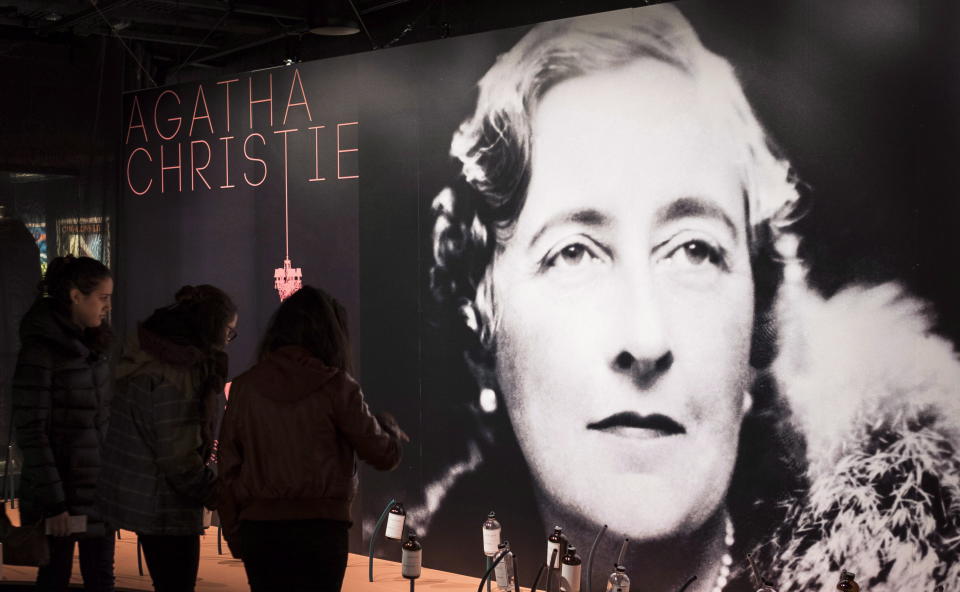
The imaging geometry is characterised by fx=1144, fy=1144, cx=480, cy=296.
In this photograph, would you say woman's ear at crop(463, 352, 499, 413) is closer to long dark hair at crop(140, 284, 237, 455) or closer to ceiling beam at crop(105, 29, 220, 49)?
long dark hair at crop(140, 284, 237, 455)

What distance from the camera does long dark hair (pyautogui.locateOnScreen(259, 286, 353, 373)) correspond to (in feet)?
9.70

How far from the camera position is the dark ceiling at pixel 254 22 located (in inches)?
292

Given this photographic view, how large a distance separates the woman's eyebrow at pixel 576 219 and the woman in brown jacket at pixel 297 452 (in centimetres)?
218

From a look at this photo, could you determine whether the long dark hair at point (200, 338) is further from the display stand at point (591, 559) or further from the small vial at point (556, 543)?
the display stand at point (591, 559)

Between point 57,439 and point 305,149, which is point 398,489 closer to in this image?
point 305,149

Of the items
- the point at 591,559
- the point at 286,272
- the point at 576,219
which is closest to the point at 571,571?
the point at 591,559

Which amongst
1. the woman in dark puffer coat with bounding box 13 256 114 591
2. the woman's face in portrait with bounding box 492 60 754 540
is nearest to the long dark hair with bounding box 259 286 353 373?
the woman in dark puffer coat with bounding box 13 256 114 591

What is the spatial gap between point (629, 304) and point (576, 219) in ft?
1.50

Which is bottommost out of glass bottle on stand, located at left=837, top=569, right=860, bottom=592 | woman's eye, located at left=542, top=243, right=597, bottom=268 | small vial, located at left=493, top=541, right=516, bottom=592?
small vial, located at left=493, top=541, right=516, bottom=592

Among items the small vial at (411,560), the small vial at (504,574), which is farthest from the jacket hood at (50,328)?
the small vial at (504,574)

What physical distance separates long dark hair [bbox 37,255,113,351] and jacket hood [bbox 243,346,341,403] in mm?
1037

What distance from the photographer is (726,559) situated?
4.61 m

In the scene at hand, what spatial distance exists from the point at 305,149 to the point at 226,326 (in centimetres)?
302

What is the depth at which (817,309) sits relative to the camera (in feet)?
14.2
